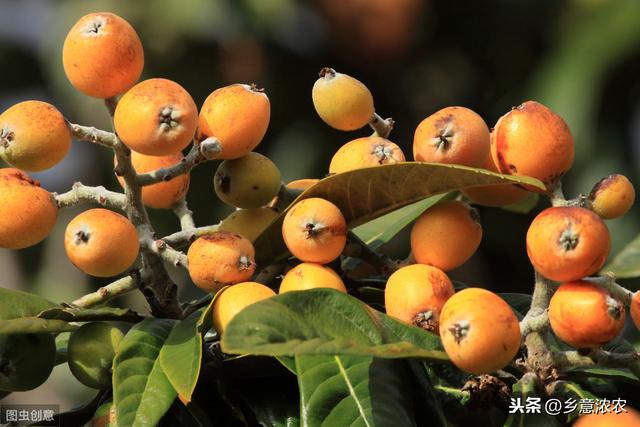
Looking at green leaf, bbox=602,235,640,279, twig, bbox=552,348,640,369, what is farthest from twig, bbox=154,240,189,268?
green leaf, bbox=602,235,640,279

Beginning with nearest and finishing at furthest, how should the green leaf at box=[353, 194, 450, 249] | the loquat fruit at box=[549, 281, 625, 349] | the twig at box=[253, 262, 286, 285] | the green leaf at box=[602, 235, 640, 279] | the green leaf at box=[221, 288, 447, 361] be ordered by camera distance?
1. the green leaf at box=[221, 288, 447, 361]
2. the loquat fruit at box=[549, 281, 625, 349]
3. the twig at box=[253, 262, 286, 285]
4. the green leaf at box=[353, 194, 450, 249]
5. the green leaf at box=[602, 235, 640, 279]

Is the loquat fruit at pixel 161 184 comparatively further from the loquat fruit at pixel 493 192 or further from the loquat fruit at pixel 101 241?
the loquat fruit at pixel 493 192

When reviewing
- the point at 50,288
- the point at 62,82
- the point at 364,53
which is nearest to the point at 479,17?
the point at 364,53

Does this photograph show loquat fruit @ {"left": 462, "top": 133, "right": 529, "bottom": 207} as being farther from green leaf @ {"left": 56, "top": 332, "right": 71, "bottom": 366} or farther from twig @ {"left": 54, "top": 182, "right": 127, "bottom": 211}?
green leaf @ {"left": 56, "top": 332, "right": 71, "bottom": 366}

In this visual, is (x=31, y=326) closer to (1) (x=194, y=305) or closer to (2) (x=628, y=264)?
(1) (x=194, y=305)

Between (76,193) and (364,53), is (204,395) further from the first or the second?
(364,53)

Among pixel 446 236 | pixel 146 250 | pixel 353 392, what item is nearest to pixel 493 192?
pixel 446 236
